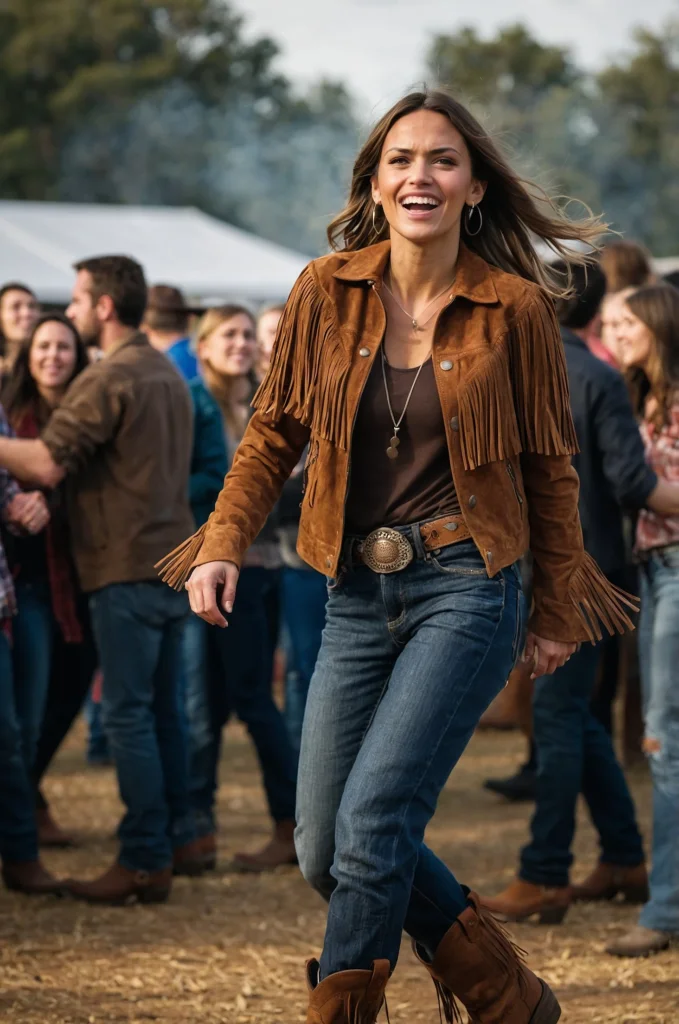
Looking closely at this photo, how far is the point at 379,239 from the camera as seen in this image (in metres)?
4.09

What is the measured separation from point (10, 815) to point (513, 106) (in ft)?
174

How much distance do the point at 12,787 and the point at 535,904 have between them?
187cm

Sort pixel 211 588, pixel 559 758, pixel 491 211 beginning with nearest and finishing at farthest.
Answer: pixel 211 588, pixel 491 211, pixel 559 758

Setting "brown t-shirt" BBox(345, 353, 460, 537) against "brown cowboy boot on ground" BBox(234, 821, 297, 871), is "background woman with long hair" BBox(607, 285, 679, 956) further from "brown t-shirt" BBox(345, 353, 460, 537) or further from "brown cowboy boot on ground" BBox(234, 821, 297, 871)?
"brown t-shirt" BBox(345, 353, 460, 537)

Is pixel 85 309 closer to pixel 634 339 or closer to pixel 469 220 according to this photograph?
pixel 634 339

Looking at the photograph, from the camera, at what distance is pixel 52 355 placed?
6.52 metres

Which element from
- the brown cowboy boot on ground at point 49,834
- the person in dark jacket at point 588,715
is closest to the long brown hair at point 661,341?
the person in dark jacket at point 588,715

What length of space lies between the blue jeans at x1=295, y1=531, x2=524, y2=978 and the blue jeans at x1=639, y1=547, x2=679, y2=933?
63.0 inches

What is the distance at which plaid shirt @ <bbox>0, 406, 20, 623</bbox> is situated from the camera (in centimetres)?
556

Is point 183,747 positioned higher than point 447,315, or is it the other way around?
point 447,315

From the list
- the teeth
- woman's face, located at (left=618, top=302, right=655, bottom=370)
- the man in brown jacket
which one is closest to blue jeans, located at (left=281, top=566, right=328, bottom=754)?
the man in brown jacket

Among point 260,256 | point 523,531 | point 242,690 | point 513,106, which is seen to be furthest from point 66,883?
point 513,106

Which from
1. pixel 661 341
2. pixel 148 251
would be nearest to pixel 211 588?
pixel 661 341

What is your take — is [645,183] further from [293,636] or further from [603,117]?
[293,636]
